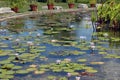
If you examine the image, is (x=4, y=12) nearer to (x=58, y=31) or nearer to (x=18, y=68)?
(x=58, y=31)

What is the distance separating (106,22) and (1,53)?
766 centimetres

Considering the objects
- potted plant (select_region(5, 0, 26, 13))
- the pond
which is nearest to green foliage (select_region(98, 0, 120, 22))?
the pond

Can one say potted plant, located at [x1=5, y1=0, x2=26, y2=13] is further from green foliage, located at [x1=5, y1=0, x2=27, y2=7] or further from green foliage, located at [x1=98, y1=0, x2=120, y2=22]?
green foliage, located at [x1=98, y1=0, x2=120, y2=22]

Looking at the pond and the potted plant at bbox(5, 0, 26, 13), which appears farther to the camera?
the potted plant at bbox(5, 0, 26, 13)

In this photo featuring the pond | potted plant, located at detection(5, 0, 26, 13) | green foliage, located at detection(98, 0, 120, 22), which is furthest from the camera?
potted plant, located at detection(5, 0, 26, 13)

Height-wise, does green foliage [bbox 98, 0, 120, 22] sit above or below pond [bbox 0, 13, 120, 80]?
above

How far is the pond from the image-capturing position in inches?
271

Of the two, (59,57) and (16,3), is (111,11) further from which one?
(16,3)

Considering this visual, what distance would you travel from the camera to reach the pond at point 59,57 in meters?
6.88

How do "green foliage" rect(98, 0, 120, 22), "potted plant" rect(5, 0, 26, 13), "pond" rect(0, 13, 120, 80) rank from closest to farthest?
"pond" rect(0, 13, 120, 80) → "green foliage" rect(98, 0, 120, 22) → "potted plant" rect(5, 0, 26, 13)

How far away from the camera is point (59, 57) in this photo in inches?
331

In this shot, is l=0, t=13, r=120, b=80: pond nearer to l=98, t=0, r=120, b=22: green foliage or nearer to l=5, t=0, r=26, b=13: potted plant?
l=98, t=0, r=120, b=22: green foliage

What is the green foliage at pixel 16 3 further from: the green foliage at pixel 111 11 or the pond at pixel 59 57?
the pond at pixel 59 57

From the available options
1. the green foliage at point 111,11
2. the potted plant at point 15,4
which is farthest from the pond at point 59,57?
the potted plant at point 15,4
